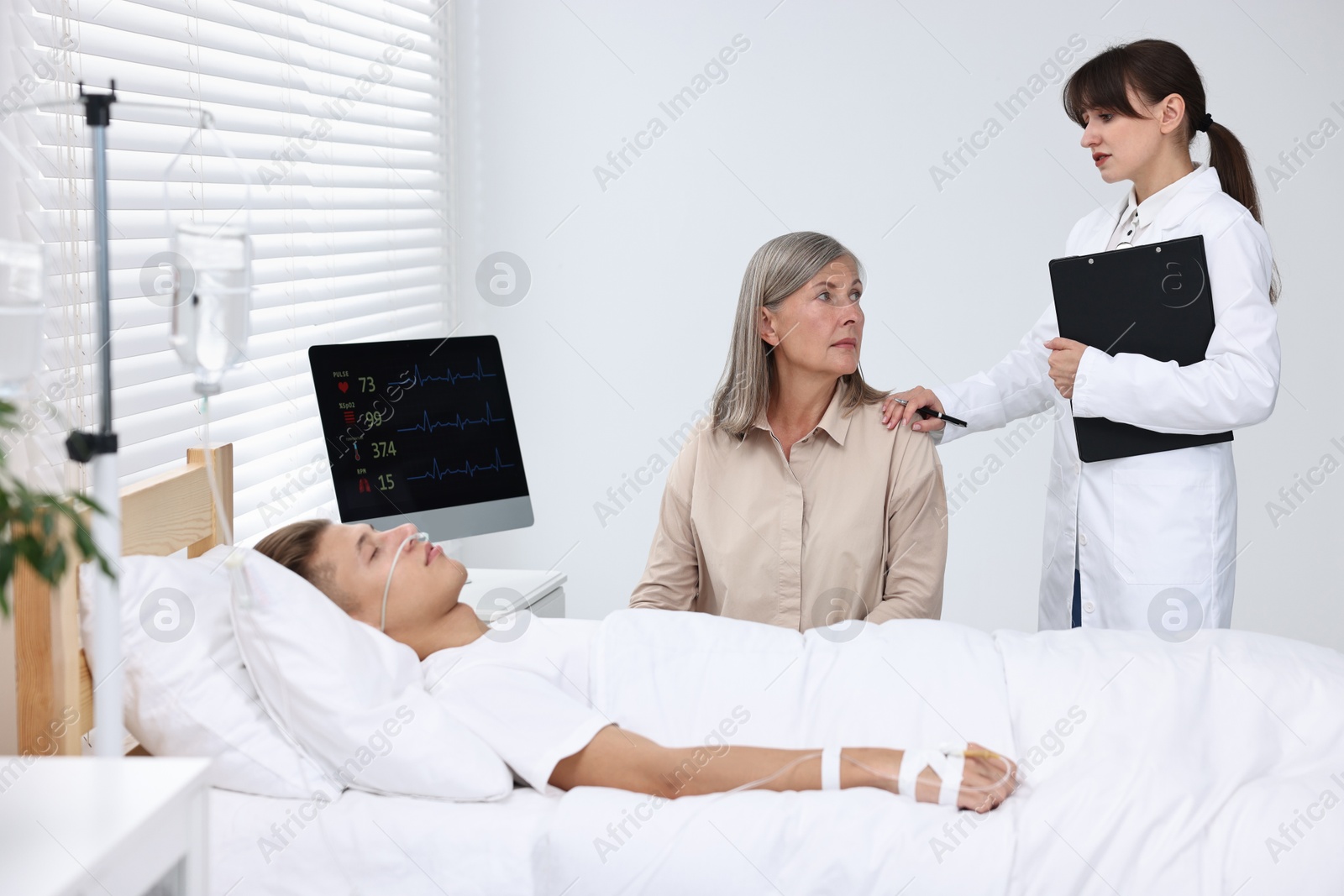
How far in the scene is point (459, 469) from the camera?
207cm

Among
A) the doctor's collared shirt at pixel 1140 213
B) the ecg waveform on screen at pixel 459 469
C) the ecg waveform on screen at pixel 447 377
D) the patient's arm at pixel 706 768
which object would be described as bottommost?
the patient's arm at pixel 706 768

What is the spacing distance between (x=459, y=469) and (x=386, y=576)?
1.57 ft

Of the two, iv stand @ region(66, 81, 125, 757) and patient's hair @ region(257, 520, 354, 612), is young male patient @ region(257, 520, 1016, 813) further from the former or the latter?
iv stand @ region(66, 81, 125, 757)

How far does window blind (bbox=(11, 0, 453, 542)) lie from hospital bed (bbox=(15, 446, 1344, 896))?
46cm

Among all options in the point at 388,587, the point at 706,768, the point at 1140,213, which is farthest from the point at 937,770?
the point at 1140,213

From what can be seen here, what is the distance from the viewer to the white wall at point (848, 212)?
115 inches

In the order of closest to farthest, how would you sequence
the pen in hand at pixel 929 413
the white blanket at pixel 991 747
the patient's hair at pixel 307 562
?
the white blanket at pixel 991 747
the patient's hair at pixel 307 562
the pen in hand at pixel 929 413

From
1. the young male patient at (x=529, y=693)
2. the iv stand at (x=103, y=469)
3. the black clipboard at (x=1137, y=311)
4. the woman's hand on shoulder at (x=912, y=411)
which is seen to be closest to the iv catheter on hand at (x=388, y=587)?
the young male patient at (x=529, y=693)

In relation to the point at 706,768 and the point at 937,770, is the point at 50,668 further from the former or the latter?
the point at 937,770

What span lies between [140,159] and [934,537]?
4.96 feet

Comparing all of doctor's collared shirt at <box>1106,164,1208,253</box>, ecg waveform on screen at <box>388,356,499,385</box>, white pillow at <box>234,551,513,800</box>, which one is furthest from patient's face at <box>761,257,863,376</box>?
white pillow at <box>234,551,513,800</box>

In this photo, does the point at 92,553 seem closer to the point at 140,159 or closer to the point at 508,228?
the point at 140,159

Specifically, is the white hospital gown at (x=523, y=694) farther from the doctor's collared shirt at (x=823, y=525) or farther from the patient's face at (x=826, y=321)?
the patient's face at (x=826, y=321)

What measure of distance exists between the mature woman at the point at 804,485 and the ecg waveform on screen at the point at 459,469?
342 mm
